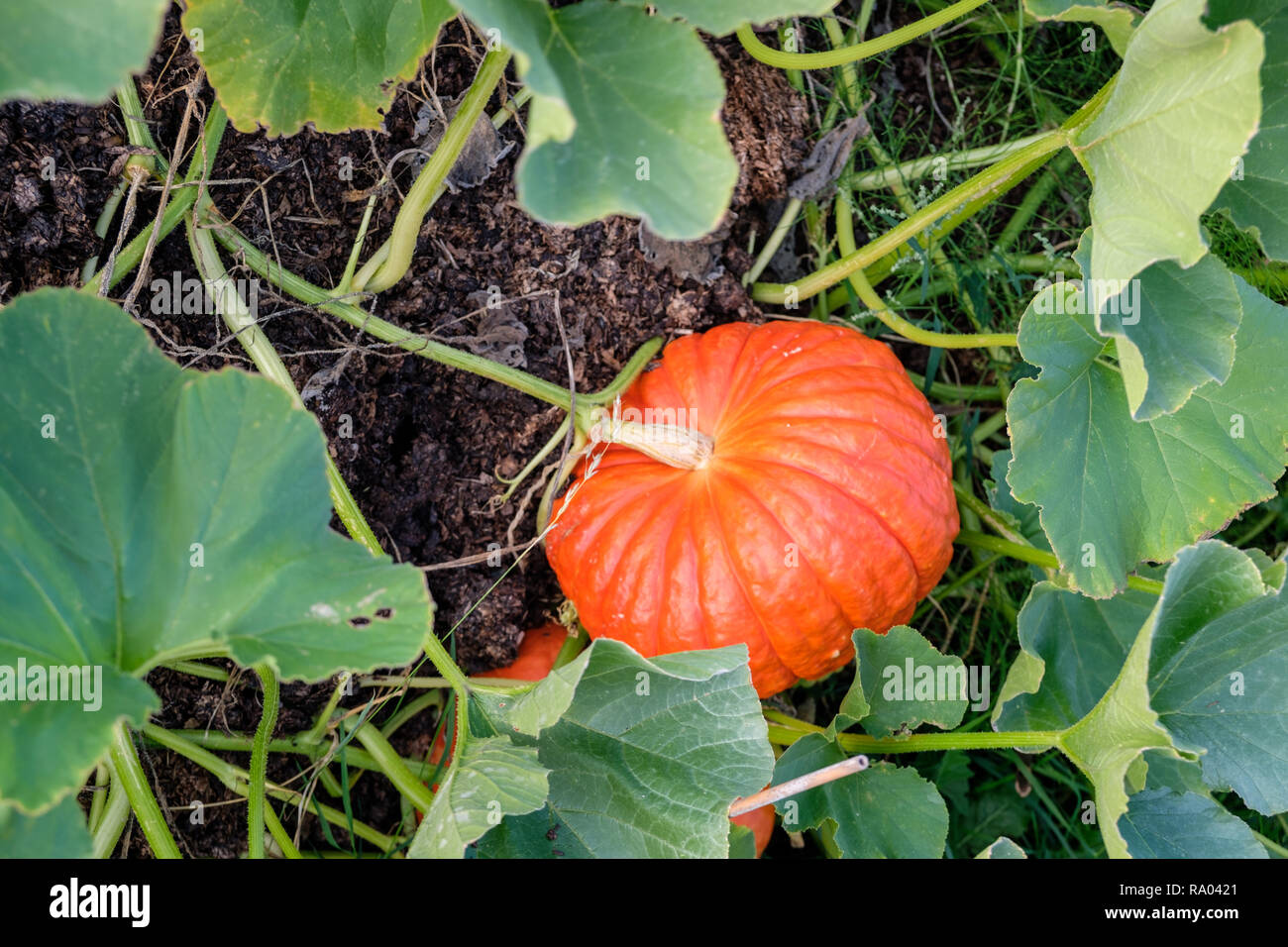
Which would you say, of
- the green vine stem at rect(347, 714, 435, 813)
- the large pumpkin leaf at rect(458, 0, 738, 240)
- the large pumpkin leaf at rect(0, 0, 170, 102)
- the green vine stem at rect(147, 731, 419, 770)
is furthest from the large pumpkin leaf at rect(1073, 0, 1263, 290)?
the green vine stem at rect(147, 731, 419, 770)

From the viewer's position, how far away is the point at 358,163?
6.25 feet

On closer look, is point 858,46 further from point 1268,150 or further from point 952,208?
point 1268,150

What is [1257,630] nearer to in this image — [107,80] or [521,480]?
[521,480]

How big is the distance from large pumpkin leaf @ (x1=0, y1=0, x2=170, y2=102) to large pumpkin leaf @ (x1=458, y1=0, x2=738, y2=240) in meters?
0.32

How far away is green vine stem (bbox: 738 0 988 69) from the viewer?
164 centimetres

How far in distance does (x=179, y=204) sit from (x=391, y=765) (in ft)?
3.23

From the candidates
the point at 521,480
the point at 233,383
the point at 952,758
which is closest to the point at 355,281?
the point at 521,480

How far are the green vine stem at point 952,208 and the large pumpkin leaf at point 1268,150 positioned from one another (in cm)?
19

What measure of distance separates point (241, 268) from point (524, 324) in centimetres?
50

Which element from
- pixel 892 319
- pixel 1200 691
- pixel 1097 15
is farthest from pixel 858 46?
pixel 1200 691

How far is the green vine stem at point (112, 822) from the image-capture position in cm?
159

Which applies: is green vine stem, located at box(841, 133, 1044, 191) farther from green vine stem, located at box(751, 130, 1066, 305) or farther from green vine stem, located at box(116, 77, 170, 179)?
green vine stem, located at box(116, 77, 170, 179)

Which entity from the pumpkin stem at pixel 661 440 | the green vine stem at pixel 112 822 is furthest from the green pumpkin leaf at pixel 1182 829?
the green vine stem at pixel 112 822

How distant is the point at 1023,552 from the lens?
74.9 inches
